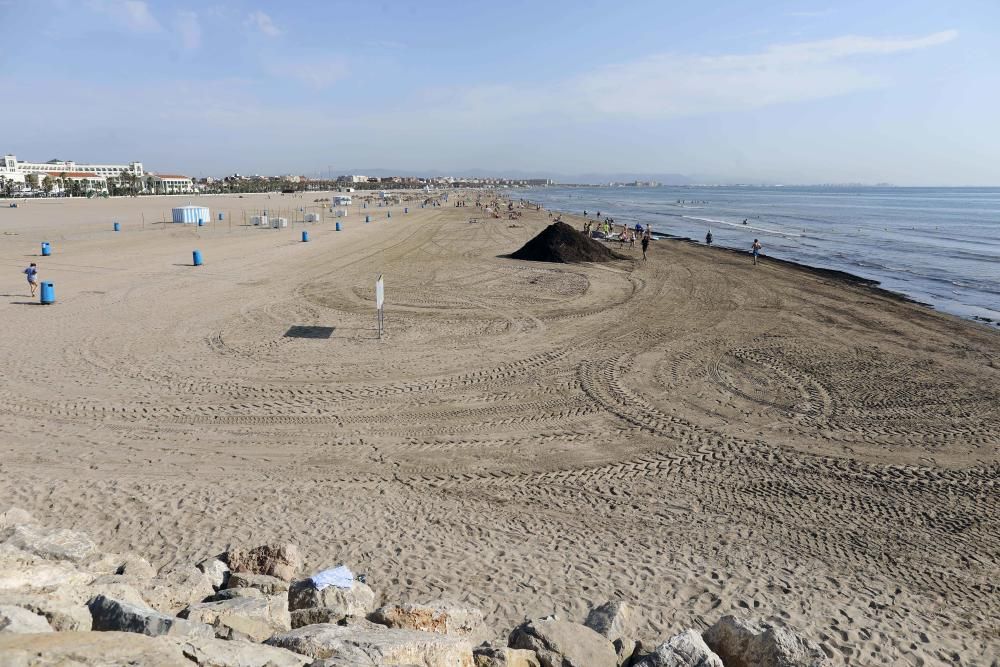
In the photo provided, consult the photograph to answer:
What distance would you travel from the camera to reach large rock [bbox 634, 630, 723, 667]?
14.1 ft

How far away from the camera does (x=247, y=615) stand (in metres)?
4.55

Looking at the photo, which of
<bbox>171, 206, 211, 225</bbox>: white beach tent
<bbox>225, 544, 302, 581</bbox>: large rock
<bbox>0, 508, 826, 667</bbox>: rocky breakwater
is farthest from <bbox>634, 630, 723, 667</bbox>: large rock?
<bbox>171, 206, 211, 225</bbox>: white beach tent

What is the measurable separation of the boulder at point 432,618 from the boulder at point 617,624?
0.98m

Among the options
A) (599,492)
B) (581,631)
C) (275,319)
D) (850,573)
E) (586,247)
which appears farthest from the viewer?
(586,247)

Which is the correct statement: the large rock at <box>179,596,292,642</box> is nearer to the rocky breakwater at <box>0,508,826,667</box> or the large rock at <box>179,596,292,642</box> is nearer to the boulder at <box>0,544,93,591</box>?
the rocky breakwater at <box>0,508,826,667</box>

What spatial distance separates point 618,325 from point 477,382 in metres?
6.42

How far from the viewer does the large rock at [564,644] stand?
4.48 meters

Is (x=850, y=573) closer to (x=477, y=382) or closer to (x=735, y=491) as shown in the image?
(x=735, y=491)

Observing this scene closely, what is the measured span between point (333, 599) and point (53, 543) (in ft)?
9.30

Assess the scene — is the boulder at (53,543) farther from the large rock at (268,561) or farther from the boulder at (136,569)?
the large rock at (268,561)

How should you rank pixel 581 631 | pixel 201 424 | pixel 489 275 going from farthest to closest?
pixel 489 275
pixel 201 424
pixel 581 631

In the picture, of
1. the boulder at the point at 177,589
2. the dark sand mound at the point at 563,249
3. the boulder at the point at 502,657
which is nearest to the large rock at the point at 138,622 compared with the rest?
the boulder at the point at 177,589

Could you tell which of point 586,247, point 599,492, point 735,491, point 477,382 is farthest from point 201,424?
point 586,247

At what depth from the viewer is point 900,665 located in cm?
511
